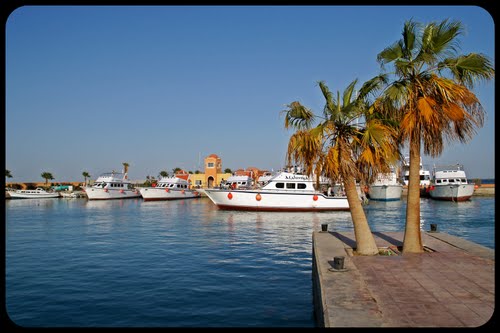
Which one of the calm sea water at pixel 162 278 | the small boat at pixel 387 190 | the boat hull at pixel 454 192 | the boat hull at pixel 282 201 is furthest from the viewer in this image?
the small boat at pixel 387 190

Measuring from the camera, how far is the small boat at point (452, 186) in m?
58.9

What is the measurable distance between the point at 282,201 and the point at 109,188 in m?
44.1

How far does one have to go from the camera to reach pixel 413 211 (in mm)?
13039

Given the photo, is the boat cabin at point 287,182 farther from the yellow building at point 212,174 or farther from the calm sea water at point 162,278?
the yellow building at point 212,174

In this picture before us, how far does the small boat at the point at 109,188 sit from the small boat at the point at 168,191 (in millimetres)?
8076

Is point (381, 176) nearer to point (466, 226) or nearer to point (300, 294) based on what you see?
point (300, 294)

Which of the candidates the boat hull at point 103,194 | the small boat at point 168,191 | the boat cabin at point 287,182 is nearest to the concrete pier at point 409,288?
the boat cabin at point 287,182

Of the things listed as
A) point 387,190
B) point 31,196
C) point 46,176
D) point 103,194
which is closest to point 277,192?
point 387,190

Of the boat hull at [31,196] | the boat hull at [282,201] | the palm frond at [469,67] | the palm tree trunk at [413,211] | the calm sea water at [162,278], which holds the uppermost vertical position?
the palm frond at [469,67]

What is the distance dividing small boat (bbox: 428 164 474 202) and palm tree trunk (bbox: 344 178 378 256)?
51.6 metres

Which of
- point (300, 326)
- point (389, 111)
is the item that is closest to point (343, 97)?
point (389, 111)

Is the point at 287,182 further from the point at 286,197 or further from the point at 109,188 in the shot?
the point at 109,188

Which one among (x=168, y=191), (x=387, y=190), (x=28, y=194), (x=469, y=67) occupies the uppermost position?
(x=469, y=67)
